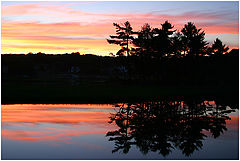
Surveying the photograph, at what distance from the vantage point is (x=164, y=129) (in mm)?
20281

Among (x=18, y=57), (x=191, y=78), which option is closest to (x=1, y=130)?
(x=191, y=78)

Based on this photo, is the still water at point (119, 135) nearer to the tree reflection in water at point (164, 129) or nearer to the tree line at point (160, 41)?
the tree reflection in water at point (164, 129)

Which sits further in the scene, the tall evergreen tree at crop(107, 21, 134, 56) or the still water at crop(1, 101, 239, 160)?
the tall evergreen tree at crop(107, 21, 134, 56)

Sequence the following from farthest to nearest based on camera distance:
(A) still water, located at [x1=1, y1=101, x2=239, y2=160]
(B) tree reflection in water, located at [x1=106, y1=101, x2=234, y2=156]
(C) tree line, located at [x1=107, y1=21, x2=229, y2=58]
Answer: (C) tree line, located at [x1=107, y1=21, x2=229, y2=58] < (B) tree reflection in water, located at [x1=106, y1=101, x2=234, y2=156] < (A) still water, located at [x1=1, y1=101, x2=239, y2=160]

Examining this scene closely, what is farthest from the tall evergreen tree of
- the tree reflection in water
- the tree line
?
the tree reflection in water

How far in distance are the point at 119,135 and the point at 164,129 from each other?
3.13 metres

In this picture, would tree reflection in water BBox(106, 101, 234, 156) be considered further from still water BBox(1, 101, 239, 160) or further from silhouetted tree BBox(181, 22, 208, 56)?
silhouetted tree BBox(181, 22, 208, 56)

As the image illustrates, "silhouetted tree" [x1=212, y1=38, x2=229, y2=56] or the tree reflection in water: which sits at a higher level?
"silhouetted tree" [x1=212, y1=38, x2=229, y2=56]

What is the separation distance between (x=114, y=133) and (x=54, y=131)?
3.59 m

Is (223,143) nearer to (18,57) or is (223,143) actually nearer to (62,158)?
(62,158)

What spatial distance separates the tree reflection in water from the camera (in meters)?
16.0

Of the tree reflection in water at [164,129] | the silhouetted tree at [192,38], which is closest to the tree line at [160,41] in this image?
the silhouetted tree at [192,38]

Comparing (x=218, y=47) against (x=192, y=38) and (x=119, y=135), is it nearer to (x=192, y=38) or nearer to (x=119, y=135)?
(x=192, y=38)

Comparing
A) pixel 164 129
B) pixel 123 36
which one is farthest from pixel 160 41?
pixel 164 129
